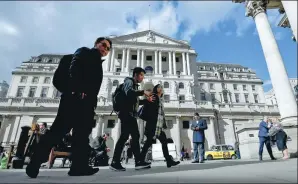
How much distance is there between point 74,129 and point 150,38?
1808 inches

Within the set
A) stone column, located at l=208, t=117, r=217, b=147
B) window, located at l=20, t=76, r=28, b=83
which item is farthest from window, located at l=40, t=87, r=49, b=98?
stone column, located at l=208, t=117, r=217, b=147

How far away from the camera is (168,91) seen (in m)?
37.7

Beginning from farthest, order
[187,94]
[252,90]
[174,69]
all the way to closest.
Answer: [252,90]
[174,69]
[187,94]

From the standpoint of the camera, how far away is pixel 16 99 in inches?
1136

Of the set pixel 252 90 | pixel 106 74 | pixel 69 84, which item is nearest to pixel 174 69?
pixel 106 74

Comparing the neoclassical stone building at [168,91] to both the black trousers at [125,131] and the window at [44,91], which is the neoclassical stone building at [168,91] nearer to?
the window at [44,91]

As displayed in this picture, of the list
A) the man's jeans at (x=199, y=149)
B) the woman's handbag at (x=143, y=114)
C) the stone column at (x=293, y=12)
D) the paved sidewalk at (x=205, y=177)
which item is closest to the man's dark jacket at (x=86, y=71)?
the paved sidewalk at (x=205, y=177)

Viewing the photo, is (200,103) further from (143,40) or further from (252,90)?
(252,90)

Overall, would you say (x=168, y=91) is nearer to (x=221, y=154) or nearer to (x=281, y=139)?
(x=221, y=154)

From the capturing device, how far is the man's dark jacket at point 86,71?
9.91 feet

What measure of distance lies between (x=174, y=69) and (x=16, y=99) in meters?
31.7

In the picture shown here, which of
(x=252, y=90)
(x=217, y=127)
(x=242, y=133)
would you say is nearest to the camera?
(x=242, y=133)

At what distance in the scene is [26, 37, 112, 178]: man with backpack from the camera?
9.39ft

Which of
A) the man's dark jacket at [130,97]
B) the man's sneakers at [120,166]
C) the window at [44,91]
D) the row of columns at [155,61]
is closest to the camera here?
the man's sneakers at [120,166]
